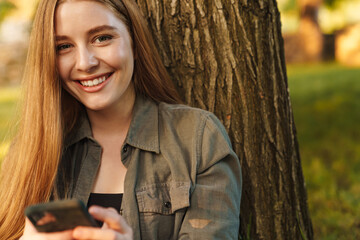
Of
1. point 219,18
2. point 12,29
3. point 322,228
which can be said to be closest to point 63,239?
point 219,18

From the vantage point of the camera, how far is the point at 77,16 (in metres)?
1.87

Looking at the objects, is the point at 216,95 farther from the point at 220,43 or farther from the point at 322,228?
the point at 322,228

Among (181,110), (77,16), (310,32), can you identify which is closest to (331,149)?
(181,110)

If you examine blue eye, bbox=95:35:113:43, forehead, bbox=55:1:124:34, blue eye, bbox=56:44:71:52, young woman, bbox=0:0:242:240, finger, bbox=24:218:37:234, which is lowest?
finger, bbox=24:218:37:234

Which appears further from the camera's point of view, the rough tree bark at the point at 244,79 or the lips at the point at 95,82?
the rough tree bark at the point at 244,79

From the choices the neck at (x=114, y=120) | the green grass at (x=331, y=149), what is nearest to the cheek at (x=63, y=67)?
the neck at (x=114, y=120)

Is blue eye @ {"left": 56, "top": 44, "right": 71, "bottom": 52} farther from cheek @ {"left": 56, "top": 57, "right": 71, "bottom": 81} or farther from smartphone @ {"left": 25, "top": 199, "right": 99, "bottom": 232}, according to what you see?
smartphone @ {"left": 25, "top": 199, "right": 99, "bottom": 232}

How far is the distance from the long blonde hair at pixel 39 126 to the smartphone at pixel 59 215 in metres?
0.59

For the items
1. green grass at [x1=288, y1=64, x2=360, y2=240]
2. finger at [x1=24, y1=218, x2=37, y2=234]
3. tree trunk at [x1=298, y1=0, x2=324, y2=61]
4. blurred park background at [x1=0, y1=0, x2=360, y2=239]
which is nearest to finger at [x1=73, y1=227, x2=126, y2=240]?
finger at [x1=24, y1=218, x2=37, y2=234]

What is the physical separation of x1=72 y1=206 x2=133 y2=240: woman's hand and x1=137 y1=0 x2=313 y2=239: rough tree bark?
1.06m

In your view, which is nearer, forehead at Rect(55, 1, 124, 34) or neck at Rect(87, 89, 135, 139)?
forehead at Rect(55, 1, 124, 34)

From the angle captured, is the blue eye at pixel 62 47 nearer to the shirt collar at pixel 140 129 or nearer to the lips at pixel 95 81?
the lips at pixel 95 81

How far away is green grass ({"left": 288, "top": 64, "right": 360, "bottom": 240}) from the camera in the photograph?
11.3ft

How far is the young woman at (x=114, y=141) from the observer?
6.20 feet
